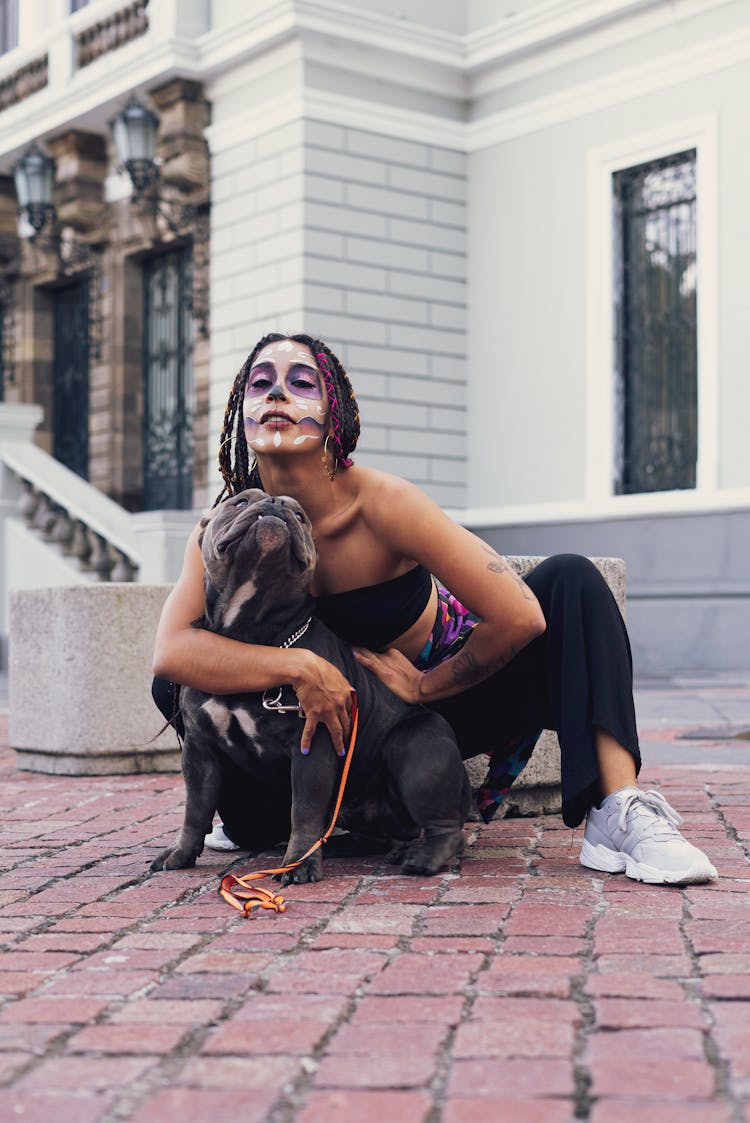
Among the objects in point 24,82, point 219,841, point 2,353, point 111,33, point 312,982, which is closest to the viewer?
point 312,982

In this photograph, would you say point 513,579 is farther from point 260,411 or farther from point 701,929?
point 701,929

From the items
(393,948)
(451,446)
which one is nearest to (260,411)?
(393,948)

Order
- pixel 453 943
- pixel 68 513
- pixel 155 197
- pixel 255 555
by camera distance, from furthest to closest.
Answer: pixel 155 197
pixel 68 513
pixel 255 555
pixel 453 943

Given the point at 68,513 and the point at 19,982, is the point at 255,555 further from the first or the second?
the point at 68,513

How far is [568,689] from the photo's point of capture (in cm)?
377

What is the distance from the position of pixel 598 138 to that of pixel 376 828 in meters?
11.0

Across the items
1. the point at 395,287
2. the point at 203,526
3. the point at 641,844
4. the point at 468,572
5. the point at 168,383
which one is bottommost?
the point at 641,844

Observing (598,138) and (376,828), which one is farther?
(598,138)

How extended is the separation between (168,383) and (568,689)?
14.1m

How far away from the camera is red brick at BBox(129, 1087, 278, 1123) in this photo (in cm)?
202

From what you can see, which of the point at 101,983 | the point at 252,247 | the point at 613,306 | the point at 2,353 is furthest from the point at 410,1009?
the point at 2,353

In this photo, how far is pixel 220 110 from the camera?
15242 millimetres

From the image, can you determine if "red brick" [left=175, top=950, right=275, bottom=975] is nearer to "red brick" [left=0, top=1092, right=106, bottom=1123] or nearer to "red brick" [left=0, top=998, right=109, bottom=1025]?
"red brick" [left=0, top=998, right=109, bottom=1025]

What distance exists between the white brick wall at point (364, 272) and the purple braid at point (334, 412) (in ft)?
34.2
